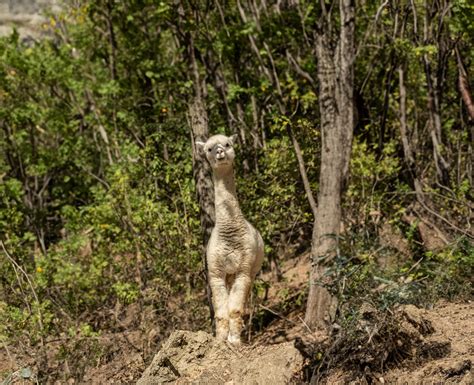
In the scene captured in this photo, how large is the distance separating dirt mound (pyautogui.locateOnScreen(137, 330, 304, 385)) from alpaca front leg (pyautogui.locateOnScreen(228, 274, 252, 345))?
0.28 metres

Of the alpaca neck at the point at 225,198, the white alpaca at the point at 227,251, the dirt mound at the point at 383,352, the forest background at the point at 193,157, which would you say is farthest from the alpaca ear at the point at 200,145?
the dirt mound at the point at 383,352

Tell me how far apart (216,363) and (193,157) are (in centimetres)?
337

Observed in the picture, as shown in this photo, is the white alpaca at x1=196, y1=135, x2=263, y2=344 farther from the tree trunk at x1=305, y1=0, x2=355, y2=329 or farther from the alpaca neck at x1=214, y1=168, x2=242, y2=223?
the tree trunk at x1=305, y1=0, x2=355, y2=329

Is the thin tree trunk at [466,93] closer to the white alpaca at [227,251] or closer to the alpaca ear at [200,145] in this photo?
the alpaca ear at [200,145]

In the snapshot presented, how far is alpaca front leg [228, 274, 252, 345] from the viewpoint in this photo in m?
7.75

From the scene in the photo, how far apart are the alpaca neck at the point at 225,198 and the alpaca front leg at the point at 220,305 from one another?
68cm

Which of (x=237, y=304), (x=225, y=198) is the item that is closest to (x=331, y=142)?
(x=225, y=198)

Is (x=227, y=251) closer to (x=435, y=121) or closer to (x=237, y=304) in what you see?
(x=237, y=304)

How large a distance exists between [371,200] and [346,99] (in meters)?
2.08

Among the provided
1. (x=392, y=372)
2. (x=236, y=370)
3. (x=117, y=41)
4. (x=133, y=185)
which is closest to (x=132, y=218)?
(x=133, y=185)

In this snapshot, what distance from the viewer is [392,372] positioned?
21.8 ft

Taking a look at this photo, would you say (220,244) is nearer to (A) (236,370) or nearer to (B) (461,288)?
(A) (236,370)

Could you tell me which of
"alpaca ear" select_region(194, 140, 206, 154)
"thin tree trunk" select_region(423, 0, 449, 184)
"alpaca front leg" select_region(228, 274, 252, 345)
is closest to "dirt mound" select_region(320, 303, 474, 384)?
"alpaca front leg" select_region(228, 274, 252, 345)

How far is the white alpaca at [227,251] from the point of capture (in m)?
7.77
